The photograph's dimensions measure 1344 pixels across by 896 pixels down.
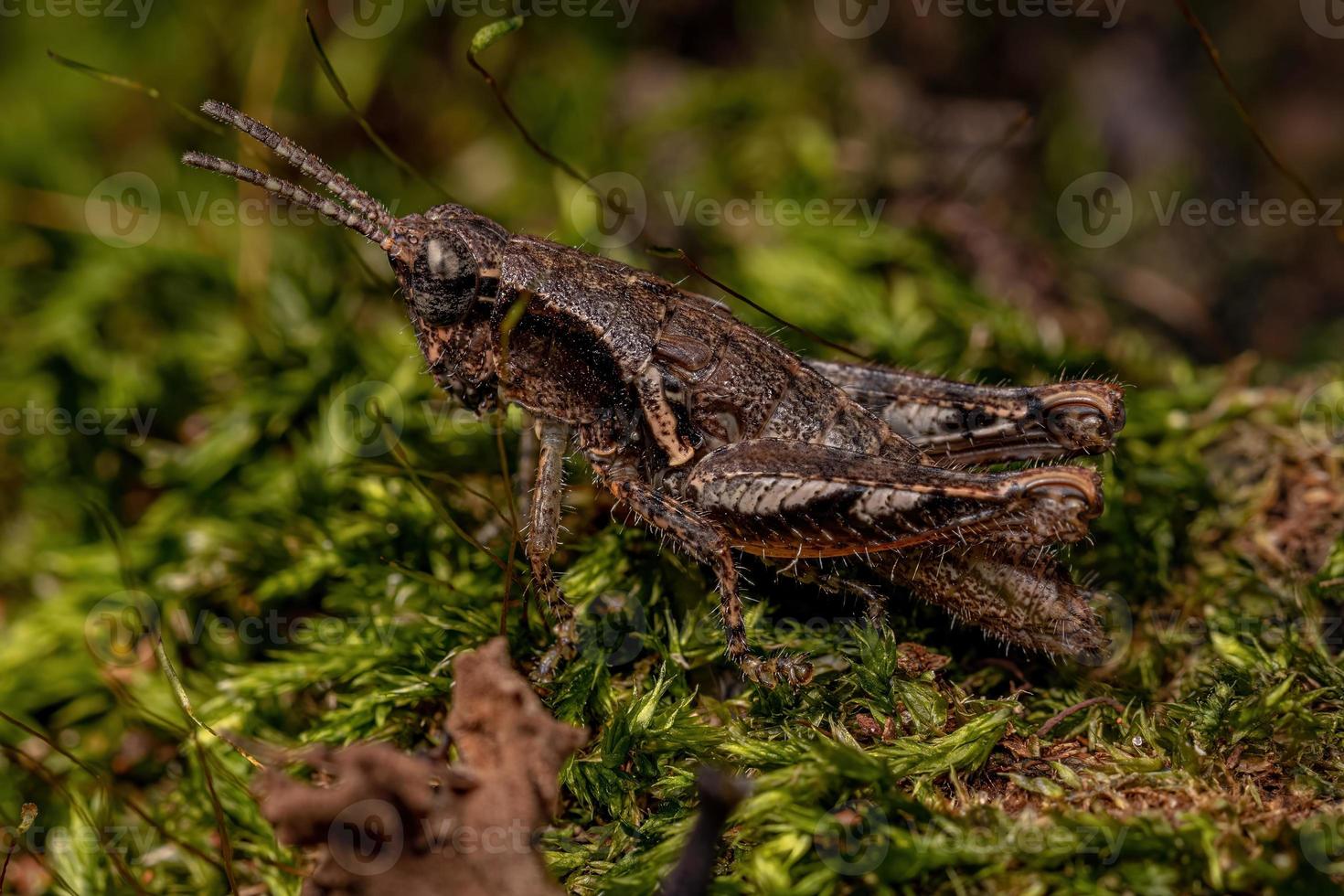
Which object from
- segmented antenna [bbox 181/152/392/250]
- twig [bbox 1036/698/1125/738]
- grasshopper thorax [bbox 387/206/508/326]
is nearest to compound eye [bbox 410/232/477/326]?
grasshopper thorax [bbox 387/206/508/326]

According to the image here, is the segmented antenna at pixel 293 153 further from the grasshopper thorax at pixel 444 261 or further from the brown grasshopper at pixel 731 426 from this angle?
the grasshopper thorax at pixel 444 261

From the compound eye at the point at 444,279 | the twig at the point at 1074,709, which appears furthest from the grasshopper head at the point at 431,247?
the twig at the point at 1074,709

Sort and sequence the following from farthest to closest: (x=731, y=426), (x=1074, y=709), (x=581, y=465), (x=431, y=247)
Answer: (x=581, y=465)
(x=731, y=426)
(x=431, y=247)
(x=1074, y=709)

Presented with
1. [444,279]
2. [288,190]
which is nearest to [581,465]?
[444,279]

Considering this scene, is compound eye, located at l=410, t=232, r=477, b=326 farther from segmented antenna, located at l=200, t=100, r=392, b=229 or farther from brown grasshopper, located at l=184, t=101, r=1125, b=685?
segmented antenna, located at l=200, t=100, r=392, b=229

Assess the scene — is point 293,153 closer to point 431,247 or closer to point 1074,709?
point 431,247

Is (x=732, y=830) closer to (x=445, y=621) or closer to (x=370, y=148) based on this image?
(x=445, y=621)
